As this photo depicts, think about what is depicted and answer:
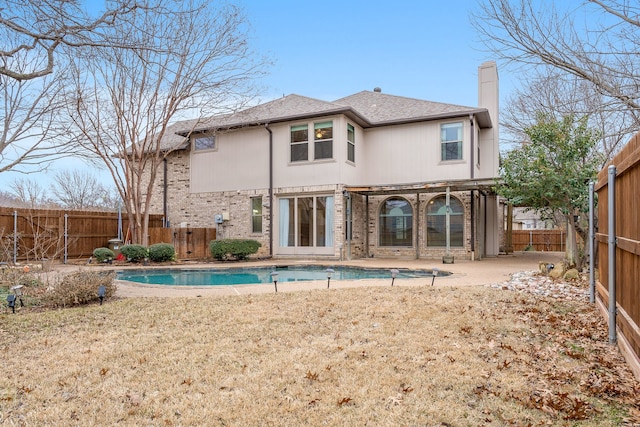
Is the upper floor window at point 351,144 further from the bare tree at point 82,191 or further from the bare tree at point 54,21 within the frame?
the bare tree at point 82,191

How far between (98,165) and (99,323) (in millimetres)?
14076

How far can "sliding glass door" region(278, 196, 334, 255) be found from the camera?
1565cm

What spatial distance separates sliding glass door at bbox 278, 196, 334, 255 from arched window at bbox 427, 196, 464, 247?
3534 mm

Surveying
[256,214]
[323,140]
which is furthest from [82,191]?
[323,140]

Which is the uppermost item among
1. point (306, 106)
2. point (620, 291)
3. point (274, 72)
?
point (274, 72)

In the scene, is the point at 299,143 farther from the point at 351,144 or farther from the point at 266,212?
the point at 266,212

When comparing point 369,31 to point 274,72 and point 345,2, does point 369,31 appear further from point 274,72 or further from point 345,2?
point 274,72

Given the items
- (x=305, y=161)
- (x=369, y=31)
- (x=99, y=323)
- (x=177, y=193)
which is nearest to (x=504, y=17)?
(x=369, y=31)

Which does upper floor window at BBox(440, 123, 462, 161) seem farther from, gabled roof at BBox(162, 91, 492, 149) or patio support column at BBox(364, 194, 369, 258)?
patio support column at BBox(364, 194, 369, 258)

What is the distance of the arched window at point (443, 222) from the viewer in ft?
51.0

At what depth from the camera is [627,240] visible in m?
3.77

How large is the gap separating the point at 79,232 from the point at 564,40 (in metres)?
15.8

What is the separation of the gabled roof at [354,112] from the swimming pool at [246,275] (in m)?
5.53

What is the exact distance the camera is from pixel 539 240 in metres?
25.5
